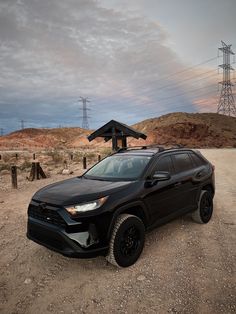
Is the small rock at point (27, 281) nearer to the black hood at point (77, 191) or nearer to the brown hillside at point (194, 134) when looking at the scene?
the black hood at point (77, 191)

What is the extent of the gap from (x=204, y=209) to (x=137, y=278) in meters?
2.66

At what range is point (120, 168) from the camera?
5.03 m

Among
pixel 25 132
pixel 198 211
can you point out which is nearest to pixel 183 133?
pixel 198 211

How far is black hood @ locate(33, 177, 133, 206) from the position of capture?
3750mm

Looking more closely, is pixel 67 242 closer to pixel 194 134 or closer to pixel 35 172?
pixel 35 172

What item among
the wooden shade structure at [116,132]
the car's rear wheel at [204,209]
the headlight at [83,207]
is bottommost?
the car's rear wheel at [204,209]

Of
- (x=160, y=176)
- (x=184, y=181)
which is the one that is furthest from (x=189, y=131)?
(x=160, y=176)

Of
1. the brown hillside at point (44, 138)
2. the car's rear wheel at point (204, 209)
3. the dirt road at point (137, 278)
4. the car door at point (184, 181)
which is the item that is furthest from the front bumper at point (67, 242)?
the brown hillside at point (44, 138)

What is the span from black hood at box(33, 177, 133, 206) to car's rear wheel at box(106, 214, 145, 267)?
0.46 m

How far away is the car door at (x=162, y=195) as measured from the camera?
4.41 meters

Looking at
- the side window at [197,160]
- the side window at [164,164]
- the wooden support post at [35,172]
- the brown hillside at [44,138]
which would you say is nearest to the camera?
the side window at [164,164]

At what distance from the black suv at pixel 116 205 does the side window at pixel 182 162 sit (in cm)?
2

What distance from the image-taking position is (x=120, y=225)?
3803 mm

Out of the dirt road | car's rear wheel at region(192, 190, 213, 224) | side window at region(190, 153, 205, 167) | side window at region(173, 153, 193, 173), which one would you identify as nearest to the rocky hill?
side window at region(190, 153, 205, 167)
